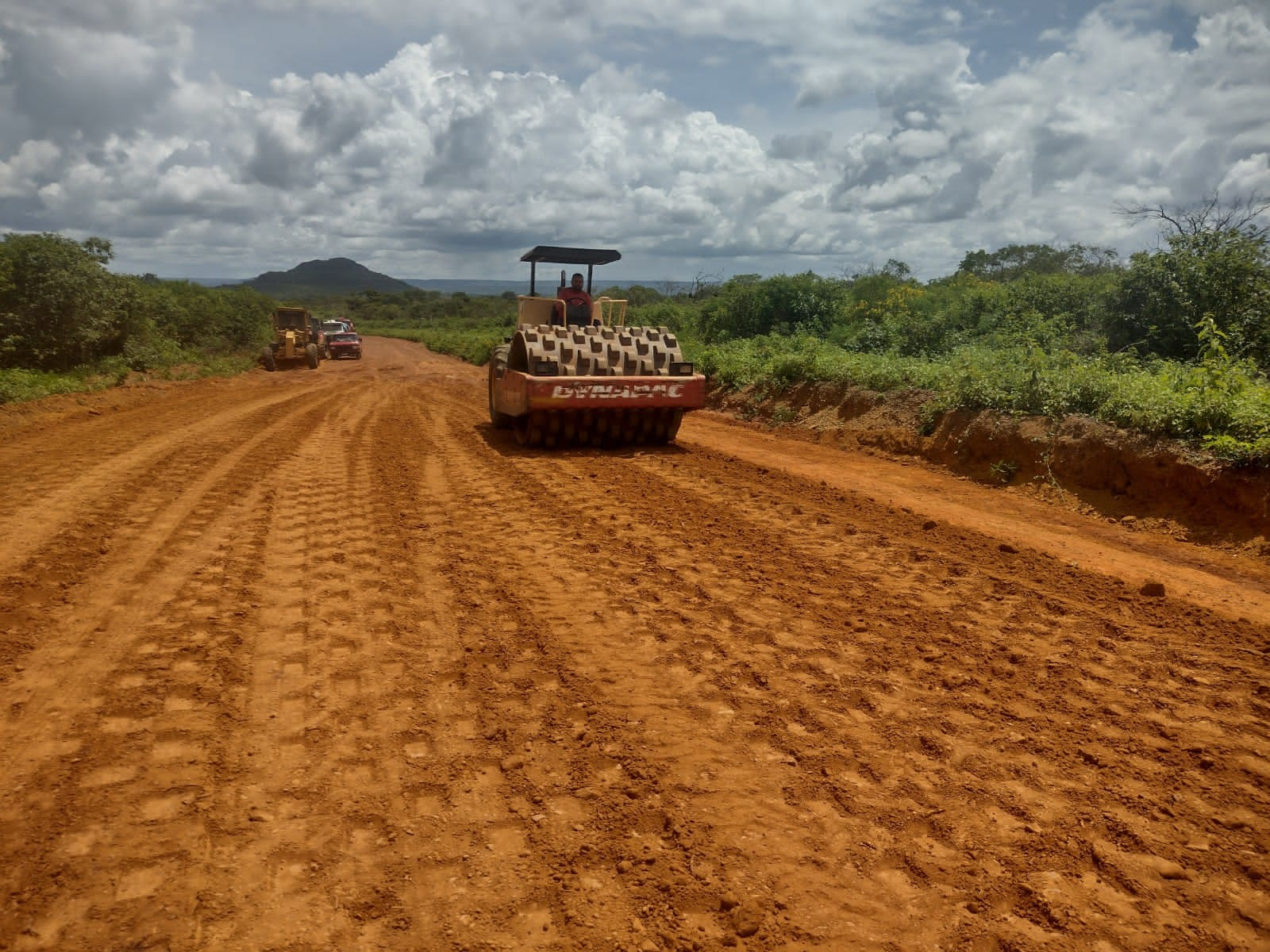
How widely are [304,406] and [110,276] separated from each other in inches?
359

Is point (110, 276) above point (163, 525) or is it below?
above

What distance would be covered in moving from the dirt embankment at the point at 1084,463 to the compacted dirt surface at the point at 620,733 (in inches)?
30.3

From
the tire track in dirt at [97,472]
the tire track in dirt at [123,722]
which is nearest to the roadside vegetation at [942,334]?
the tire track in dirt at [97,472]

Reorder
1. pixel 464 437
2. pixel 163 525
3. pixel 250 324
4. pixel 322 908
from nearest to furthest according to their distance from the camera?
pixel 322 908
pixel 163 525
pixel 464 437
pixel 250 324

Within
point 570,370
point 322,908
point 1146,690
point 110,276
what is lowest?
point 322,908

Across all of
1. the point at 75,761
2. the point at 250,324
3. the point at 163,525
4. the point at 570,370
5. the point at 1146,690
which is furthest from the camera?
the point at 250,324

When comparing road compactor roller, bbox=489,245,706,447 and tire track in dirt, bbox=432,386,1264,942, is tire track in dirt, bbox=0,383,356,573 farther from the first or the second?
tire track in dirt, bbox=432,386,1264,942

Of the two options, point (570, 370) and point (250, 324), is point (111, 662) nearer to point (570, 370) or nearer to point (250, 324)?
point (570, 370)

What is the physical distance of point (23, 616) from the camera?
171 inches

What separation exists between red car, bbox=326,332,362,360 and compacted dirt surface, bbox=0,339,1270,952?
1151 inches

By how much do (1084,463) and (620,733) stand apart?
22.2ft

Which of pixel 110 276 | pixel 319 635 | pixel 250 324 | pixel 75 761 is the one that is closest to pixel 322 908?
pixel 75 761

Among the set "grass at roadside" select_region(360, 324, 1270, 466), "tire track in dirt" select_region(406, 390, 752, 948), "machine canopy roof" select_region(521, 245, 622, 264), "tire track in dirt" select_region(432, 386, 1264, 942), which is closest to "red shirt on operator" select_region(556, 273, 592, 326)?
"machine canopy roof" select_region(521, 245, 622, 264)

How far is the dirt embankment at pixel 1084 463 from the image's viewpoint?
6.67 metres
